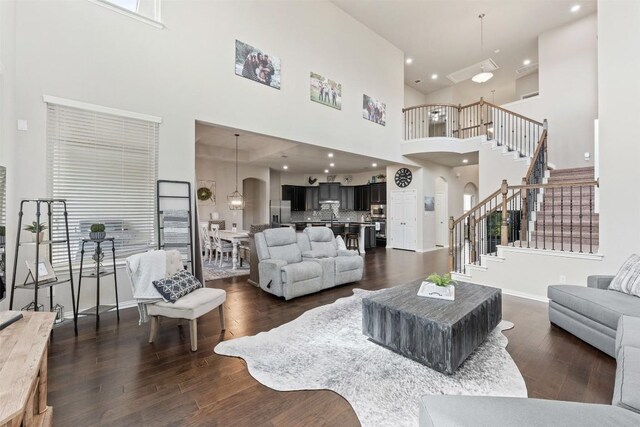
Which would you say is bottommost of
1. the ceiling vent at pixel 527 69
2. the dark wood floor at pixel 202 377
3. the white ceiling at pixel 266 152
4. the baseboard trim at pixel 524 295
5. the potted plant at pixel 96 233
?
the dark wood floor at pixel 202 377

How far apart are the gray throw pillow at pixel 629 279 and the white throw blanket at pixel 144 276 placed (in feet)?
14.8

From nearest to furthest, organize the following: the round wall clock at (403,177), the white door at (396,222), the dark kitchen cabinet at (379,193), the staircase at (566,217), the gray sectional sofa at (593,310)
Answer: the gray sectional sofa at (593,310)
the staircase at (566,217)
the round wall clock at (403,177)
the white door at (396,222)
the dark kitchen cabinet at (379,193)

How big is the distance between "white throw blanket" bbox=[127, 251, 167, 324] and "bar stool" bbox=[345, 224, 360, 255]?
5.97 meters

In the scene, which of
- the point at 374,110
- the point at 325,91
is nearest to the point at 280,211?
the point at 374,110

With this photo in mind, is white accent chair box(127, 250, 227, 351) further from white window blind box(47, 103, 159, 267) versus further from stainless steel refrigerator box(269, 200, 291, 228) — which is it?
stainless steel refrigerator box(269, 200, 291, 228)

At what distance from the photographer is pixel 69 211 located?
3.41 m

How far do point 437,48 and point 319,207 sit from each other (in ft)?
22.0

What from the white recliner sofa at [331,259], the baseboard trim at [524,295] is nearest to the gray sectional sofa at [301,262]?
the white recliner sofa at [331,259]

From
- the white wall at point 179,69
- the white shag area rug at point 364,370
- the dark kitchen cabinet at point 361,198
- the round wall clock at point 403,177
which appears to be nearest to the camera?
the white shag area rug at point 364,370

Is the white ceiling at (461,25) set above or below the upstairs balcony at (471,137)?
above

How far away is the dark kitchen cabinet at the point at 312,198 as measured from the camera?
11648mm

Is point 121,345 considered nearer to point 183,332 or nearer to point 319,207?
point 183,332

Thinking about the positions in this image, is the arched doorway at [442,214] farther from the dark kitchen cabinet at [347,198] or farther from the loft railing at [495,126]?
the dark kitchen cabinet at [347,198]

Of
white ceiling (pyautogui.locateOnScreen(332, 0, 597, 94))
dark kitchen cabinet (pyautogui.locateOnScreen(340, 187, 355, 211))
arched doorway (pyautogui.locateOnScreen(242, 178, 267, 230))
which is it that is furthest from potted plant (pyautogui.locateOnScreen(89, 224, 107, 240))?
dark kitchen cabinet (pyautogui.locateOnScreen(340, 187, 355, 211))
